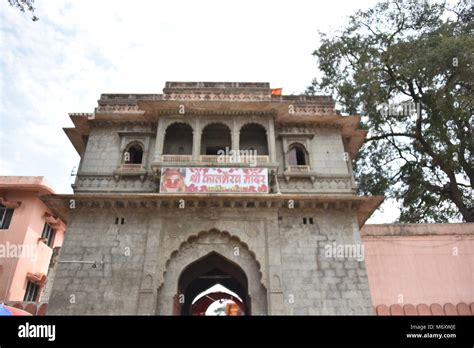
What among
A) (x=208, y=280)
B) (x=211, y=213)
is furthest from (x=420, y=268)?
(x=208, y=280)

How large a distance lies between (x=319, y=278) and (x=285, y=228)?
219 cm

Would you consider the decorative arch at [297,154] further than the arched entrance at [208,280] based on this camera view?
Yes

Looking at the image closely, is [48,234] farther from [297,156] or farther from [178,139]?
[297,156]

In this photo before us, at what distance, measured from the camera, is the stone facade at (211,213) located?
486 inches

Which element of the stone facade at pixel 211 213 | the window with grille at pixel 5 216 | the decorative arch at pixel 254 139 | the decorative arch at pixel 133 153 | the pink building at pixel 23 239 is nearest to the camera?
the stone facade at pixel 211 213

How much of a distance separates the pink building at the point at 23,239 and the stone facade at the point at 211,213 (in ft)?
21.4

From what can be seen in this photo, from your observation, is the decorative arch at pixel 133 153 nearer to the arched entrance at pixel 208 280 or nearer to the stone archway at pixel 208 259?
the stone archway at pixel 208 259

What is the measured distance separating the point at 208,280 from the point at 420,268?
9685 millimetres

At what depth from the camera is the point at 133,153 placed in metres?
15.9

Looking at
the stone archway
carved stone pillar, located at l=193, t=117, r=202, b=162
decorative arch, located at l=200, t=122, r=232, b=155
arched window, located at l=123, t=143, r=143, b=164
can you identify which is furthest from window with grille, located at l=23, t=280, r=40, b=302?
carved stone pillar, located at l=193, t=117, r=202, b=162

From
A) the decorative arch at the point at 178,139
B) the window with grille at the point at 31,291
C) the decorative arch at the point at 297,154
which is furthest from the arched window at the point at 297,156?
the window with grille at the point at 31,291

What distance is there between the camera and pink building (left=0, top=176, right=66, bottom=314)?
18.4 meters
